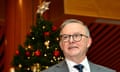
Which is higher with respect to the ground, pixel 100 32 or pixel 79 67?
pixel 79 67

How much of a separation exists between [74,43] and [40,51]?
2.32 meters

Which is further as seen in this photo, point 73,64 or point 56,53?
point 56,53

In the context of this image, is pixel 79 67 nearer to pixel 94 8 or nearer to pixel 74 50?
pixel 74 50

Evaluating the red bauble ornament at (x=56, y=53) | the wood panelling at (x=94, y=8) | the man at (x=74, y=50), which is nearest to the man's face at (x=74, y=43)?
A: the man at (x=74, y=50)

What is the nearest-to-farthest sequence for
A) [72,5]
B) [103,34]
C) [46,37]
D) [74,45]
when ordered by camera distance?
1. [74,45]
2. [46,37]
3. [72,5]
4. [103,34]

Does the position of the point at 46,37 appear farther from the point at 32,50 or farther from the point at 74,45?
the point at 74,45

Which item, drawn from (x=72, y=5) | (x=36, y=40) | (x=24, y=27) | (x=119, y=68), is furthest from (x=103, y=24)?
(x=36, y=40)

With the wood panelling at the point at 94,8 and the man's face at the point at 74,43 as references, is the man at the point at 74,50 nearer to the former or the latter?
the man's face at the point at 74,43

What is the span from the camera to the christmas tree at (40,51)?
4.46m

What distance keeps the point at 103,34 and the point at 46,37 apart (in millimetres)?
5231

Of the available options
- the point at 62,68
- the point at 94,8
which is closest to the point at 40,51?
the point at 62,68

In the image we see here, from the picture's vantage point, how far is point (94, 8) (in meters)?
7.61

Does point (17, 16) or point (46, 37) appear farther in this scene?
point (17, 16)

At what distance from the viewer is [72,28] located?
2320 millimetres
